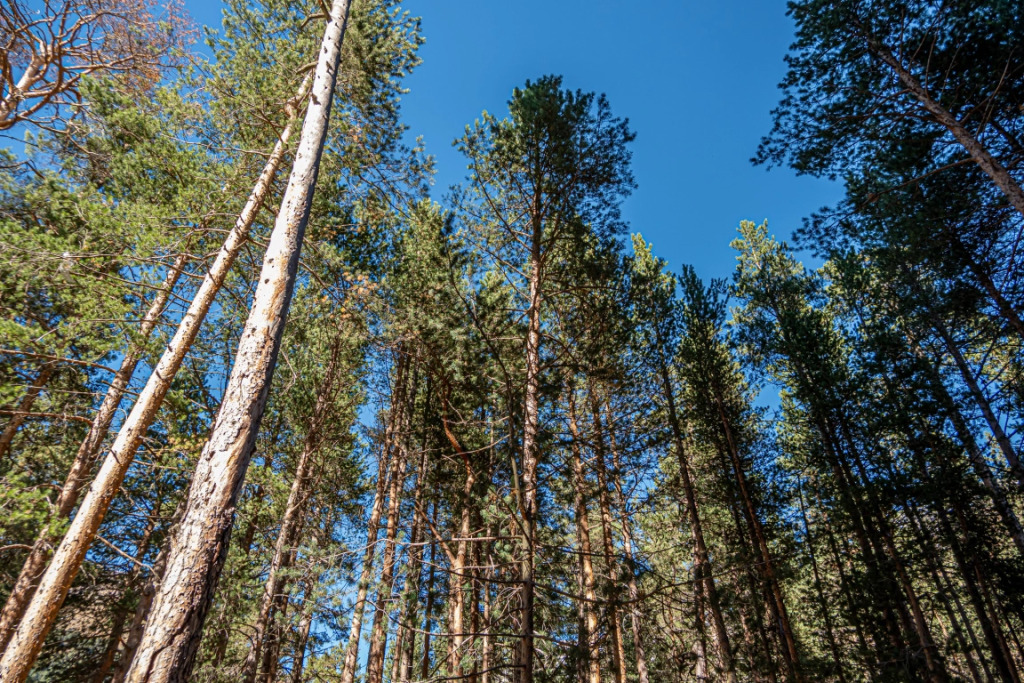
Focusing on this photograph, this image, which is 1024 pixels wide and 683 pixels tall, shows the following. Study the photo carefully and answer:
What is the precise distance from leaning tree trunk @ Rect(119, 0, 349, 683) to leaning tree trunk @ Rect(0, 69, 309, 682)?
201cm

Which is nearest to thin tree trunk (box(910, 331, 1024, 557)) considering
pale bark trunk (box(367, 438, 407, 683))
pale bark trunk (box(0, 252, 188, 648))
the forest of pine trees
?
the forest of pine trees

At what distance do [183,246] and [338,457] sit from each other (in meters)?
4.81

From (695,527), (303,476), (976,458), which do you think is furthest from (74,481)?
(976,458)

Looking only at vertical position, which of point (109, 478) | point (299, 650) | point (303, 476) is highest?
point (303, 476)

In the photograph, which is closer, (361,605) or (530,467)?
(530,467)

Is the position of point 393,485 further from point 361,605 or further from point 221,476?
point 221,476

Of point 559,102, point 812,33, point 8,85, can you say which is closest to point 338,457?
point 559,102

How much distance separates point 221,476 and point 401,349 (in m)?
5.20

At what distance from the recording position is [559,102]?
6.29 metres

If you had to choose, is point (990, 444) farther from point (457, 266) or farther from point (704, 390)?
point (457, 266)

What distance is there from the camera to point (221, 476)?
2.85 m

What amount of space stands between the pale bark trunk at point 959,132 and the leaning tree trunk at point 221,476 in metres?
9.32

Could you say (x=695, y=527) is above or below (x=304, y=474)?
below

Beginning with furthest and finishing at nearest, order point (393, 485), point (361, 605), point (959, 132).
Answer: point (393, 485)
point (959, 132)
point (361, 605)
